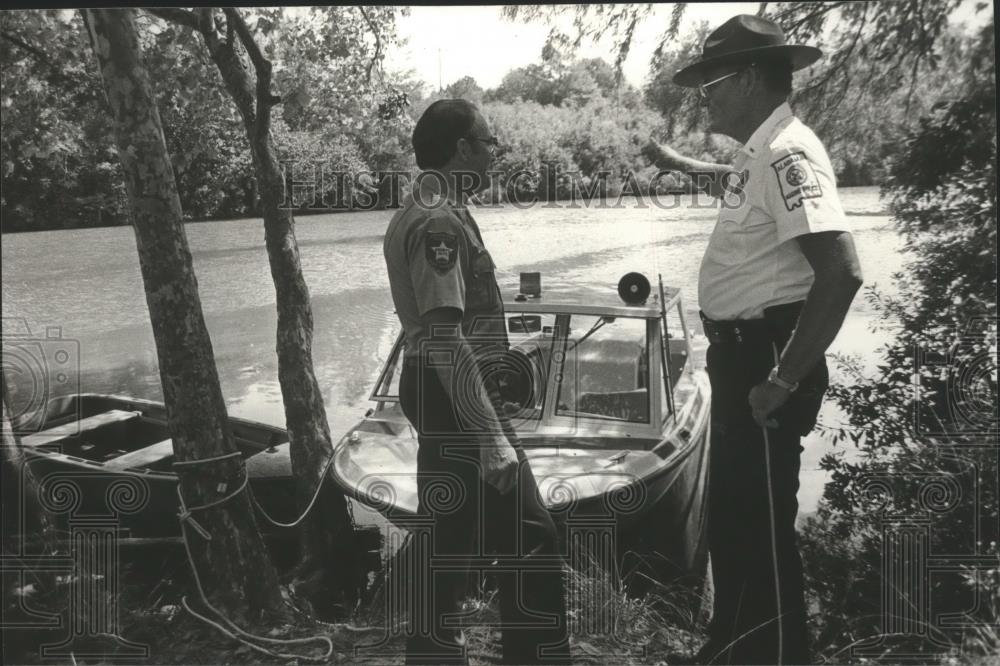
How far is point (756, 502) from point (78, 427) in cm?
402

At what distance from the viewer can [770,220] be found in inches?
94.8

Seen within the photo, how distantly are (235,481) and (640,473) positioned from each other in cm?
183

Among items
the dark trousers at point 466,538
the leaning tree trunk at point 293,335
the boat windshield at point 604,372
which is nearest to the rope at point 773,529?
the dark trousers at point 466,538

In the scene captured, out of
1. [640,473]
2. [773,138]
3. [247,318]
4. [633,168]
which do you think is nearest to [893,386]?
[640,473]

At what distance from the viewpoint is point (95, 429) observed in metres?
5.75

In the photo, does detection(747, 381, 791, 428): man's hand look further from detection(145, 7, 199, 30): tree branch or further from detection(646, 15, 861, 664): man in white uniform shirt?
detection(145, 7, 199, 30): tree branch

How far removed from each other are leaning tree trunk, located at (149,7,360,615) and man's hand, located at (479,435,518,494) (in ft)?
5.44

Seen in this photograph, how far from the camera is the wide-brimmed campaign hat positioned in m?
2.51

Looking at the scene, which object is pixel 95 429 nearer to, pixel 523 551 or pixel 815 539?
pixel 523 551

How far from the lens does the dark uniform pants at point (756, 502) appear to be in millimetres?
2492
